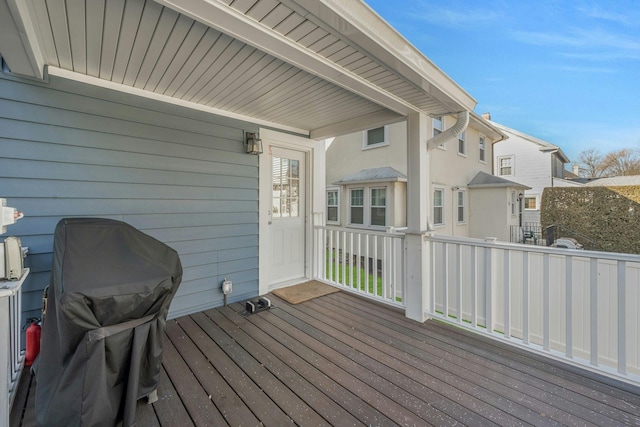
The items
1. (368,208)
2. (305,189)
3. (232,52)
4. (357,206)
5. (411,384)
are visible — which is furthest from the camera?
(357,206)

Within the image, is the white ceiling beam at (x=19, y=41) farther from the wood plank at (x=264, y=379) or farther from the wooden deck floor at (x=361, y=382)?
the wood plank at (x=264, y=379)

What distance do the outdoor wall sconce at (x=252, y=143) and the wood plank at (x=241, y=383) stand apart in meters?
2.10

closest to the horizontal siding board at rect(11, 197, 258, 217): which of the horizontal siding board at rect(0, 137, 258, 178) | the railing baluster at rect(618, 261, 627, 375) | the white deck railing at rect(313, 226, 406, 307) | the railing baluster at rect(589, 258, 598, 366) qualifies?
the horizontal siding board at rect(0, 137, 258, 178)

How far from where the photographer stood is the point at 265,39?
1654 millimetres

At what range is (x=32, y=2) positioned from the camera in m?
1.46

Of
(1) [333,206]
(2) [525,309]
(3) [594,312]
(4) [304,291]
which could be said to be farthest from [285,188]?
(1) [333,206]

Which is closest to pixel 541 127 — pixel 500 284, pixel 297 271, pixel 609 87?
pixel 609 87

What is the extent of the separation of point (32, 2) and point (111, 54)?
0.56m

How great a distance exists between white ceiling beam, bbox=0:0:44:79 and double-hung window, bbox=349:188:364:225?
714 cm

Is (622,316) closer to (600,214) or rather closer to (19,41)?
(19,41)

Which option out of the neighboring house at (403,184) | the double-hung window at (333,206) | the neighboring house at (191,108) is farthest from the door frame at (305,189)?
the double-hung window at (333,206)

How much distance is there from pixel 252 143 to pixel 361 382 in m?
2.78

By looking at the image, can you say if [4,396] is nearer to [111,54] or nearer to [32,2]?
[32,2]

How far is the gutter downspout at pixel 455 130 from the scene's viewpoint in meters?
2.74
